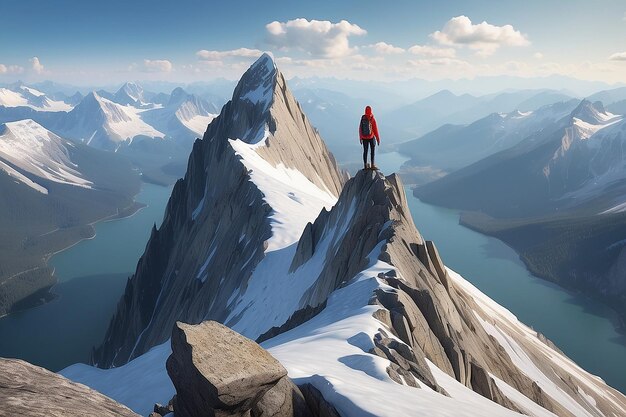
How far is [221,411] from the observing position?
10219mm

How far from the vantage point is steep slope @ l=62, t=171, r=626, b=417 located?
1421 centimetres

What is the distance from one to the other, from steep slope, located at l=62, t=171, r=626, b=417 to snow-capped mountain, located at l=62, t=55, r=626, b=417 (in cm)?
11

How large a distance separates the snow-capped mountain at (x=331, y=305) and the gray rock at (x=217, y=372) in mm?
2193

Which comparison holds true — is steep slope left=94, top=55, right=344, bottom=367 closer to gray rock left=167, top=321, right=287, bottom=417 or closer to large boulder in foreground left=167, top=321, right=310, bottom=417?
large boulder in foreground left=167, top=321, right=310, bottom=417

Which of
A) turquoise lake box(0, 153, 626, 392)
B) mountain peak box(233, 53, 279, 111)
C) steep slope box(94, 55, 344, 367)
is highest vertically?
mountain peak box(233, 53, 279, 111)

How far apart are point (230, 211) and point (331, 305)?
48.8m

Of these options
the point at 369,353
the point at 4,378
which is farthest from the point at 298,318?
the point at 4,378

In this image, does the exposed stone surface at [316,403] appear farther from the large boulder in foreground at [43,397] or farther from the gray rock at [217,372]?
the large boulder in foreground at [43,397]

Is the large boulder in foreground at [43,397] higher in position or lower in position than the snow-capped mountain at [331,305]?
higher

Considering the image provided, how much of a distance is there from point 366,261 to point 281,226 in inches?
1146

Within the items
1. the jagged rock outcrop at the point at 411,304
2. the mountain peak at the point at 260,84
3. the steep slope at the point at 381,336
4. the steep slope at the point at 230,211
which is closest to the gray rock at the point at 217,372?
the steep slope at the point at 381,336

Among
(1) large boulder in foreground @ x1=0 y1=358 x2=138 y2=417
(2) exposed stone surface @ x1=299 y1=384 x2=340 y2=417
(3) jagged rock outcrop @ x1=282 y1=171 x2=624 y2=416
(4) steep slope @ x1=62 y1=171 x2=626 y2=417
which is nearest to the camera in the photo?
(1) large boulder in foreground @ x1=0 y1=358 x2=138 y2=417

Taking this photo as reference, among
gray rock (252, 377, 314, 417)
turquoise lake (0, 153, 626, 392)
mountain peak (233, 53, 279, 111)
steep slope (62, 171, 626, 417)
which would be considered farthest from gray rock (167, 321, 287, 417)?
turquoise lake (0, 153, 626, 392)

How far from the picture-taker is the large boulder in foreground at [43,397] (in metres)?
8.78
